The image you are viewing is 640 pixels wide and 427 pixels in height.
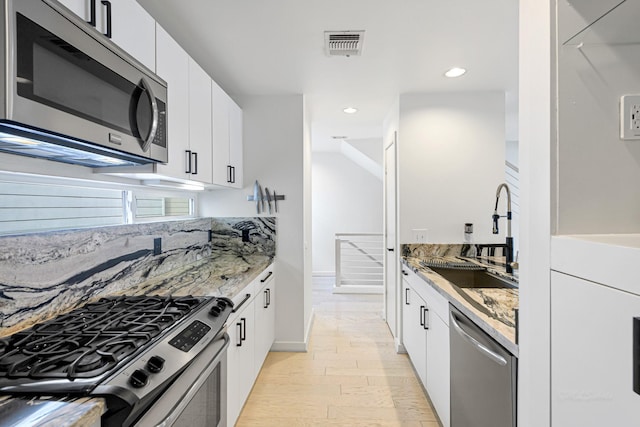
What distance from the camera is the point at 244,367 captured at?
2.10 meters

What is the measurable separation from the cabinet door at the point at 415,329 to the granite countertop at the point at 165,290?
1.23 metres

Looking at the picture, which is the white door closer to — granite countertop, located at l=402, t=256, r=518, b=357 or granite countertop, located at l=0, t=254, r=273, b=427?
granite countertop, located at l=402, t=256, r=518, b=357

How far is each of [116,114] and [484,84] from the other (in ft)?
9.20

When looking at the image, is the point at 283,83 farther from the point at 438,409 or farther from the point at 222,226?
the point at 438,409

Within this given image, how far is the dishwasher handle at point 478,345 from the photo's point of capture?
1.22 m

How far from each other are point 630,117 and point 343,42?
158cm

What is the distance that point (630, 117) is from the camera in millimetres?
908

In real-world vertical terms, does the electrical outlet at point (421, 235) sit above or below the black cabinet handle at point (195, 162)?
below

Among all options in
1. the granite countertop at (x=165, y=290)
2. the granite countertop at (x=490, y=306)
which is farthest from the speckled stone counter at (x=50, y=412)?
the granite countertop at (x=490, y=306)

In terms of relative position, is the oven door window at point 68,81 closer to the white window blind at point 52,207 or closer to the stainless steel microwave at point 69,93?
the stainless steel microwave at point 69,93

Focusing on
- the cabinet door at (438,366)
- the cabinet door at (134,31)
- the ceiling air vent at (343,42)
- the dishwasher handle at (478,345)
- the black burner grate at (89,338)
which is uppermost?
the ceiling air vent at (343,42)

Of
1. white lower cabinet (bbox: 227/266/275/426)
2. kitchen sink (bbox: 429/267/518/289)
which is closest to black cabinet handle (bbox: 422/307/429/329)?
kitchen sink (bbox: 429/267/518/289)

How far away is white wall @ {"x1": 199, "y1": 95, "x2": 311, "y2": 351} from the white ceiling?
19 centimetres

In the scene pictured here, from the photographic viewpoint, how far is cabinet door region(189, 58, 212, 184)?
197 cm
